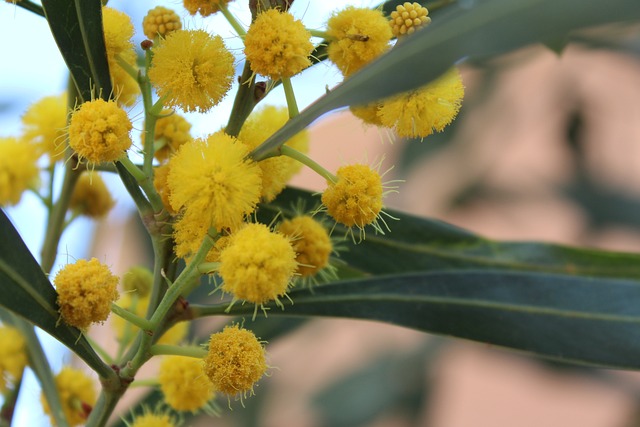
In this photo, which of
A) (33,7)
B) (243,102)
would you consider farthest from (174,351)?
(33,7)

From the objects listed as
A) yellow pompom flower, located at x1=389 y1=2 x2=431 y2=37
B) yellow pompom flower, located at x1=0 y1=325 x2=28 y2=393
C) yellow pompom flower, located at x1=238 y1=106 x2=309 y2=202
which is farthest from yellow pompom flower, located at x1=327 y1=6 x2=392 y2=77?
yellow pompom flower, located at x1=0 y1=325 x2=28 y2=393

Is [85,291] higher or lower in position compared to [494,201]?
lower

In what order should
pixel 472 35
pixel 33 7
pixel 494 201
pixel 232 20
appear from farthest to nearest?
pixel 494 201, pixel 33 7, pixel 232 20, pixel 472 35

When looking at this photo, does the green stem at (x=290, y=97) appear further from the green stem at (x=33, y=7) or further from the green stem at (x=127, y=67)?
the green stem at (x=33, y=7)

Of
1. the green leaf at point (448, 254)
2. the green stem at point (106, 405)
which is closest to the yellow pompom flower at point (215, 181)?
the green stem at point (106, 405)

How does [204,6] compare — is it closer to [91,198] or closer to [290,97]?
[290,97]

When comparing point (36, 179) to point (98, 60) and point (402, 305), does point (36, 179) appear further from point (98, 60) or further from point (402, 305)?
point (402, 305)

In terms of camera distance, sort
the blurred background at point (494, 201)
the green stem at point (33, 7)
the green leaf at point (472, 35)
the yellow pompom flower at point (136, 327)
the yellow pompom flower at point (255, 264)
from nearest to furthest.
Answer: the green leaf at point (472, 35), the yellow pompom flower at point (255, 264), the green stem at point (33, 7), the yellow pompom flower at point (136, 327), the blurred background at point (494, 201)

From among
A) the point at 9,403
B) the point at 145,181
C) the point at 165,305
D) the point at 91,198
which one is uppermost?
the point at 91,198
